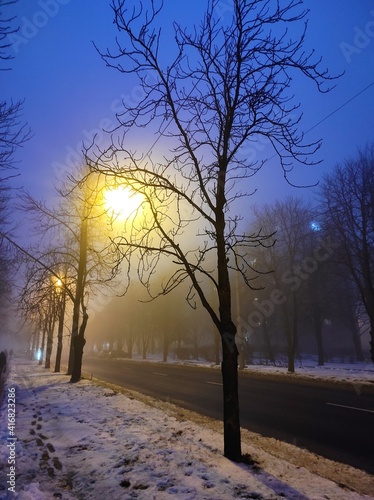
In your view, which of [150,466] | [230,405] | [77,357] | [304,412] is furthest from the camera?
[77,357]

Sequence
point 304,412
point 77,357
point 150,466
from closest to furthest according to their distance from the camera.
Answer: point 150,466, point 304,412, point 77,357

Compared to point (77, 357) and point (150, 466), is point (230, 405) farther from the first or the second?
point (77, 357)

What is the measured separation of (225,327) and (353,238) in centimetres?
1974

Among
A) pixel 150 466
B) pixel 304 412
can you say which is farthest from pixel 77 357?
pixel 150 466

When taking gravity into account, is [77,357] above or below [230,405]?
below

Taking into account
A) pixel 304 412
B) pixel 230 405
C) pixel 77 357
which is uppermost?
pixel 230 405

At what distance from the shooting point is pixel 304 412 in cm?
967

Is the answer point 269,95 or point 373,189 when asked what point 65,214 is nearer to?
point 269,95

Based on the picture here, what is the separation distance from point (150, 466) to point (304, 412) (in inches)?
257

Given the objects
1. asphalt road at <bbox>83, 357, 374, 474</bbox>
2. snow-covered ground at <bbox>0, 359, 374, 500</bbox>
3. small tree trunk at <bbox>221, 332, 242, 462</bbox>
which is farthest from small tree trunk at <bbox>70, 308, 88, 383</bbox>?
small tree trunk at <bbox>221, 332, 242, 462</bbox>

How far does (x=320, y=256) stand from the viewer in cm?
2817

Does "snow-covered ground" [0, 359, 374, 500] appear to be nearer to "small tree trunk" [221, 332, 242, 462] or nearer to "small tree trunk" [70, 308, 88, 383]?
"small tree trunk" [221, 332, 242, 462]

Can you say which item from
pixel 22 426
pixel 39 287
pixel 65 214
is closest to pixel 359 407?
pixel 22 426

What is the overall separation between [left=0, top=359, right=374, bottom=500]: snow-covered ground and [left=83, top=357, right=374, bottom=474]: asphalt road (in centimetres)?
77
